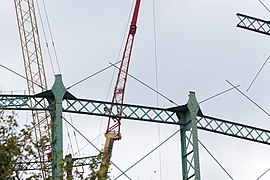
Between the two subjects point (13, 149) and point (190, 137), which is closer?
point (13, 149)

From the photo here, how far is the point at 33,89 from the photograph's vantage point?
70625 millimetres

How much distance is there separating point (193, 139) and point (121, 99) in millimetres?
26917

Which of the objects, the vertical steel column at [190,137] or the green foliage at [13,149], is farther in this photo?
the vertical steel column at [190,137]

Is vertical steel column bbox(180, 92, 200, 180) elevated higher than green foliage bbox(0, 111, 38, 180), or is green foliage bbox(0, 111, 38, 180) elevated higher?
vertical steel column bbox(180, 92, 200, 180)

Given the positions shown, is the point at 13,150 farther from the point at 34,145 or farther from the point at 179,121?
the point at 179,121

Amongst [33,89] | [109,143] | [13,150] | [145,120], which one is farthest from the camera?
[33,89]

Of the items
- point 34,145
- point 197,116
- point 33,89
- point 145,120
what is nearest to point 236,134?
point 197,116

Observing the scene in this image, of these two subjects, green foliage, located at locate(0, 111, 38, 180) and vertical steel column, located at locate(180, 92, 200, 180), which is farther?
vertical steel column, located at locate(180, 92, 200, 180)

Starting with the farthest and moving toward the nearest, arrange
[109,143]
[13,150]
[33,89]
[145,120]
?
[33,89], [109,143], [145,120], [13,150]

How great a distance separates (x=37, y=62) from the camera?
233 feet

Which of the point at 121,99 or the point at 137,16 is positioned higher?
the point at 137,16

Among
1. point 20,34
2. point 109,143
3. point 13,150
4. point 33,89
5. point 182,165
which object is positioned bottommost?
point 13,150

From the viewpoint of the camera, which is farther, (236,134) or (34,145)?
(236,134)

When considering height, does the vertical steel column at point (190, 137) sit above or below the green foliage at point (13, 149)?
above
